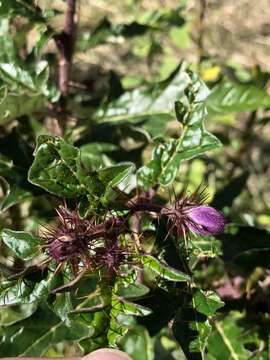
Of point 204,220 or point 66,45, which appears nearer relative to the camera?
point 204,220

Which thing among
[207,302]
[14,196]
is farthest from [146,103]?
[207,302]

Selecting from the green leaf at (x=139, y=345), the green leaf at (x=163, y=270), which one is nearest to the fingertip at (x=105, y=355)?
the green leaf at (x=163, y=270)

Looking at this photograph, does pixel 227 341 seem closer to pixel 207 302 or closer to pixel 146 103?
pixel 207 302

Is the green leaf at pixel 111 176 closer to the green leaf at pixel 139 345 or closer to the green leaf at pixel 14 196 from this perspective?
the green leaf at pixel 14 196

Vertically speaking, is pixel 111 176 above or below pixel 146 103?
above

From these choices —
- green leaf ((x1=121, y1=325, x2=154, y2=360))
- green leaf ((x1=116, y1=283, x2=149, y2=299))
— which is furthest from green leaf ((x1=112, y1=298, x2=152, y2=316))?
green leaf ((x1=121, y1=325, x2=154, y2=360))
